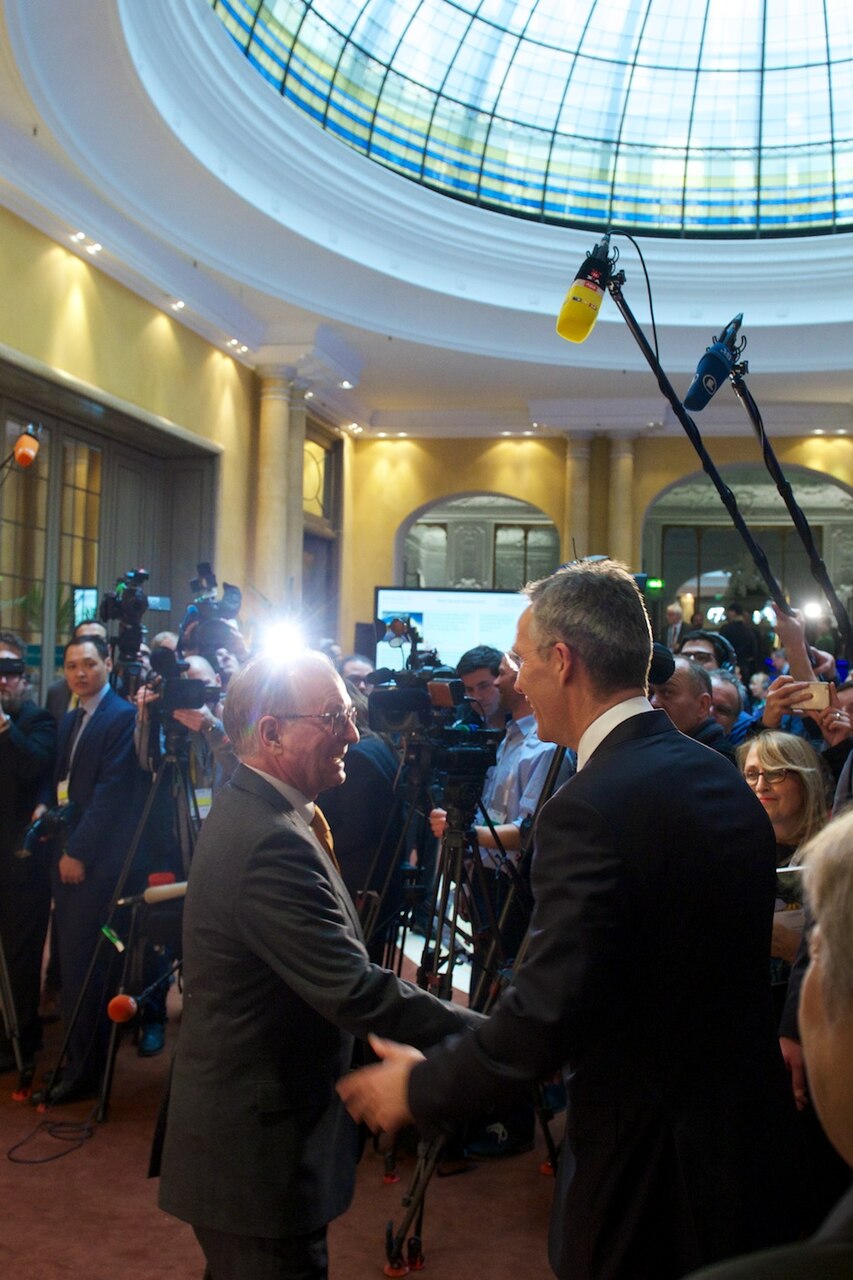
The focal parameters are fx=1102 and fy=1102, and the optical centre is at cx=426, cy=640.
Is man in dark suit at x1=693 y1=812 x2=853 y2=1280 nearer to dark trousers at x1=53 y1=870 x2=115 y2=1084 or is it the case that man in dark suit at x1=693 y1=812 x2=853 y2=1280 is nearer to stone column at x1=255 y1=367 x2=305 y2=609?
dark trousers at x1=53 y1=870 x2=115 y2=1084

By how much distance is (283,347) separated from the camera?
39.3 feet

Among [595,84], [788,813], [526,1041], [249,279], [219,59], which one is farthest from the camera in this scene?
[595,84]

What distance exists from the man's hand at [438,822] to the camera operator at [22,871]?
6.32 feet

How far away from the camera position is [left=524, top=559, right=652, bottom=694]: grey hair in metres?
1.83

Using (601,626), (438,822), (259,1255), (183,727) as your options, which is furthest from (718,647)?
(259,1255)

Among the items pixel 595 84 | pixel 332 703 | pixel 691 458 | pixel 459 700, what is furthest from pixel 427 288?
pixel 332 703

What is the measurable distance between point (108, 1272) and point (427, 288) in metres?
10.3

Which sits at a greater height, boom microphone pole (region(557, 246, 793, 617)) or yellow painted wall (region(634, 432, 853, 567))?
yellow painted wall (region(634, 432, 853, 567))

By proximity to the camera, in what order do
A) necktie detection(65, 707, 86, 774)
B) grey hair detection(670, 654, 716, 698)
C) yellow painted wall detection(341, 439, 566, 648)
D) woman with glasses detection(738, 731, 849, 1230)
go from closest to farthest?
woman with glasses detection(738, 731, 849, 1230), grey hair detection(670, 654, 716, 698), necktie detection(65, 707, 86, 774), yellow painted wall detection(341, 439, 566, 648)

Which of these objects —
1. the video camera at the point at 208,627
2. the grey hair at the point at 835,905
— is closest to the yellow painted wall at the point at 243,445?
the video camera at the point at 208,627

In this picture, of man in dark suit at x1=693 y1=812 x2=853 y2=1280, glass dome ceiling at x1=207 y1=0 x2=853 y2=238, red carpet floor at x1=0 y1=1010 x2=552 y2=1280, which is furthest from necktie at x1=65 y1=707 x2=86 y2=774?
glass dome ceiling at x1=207 y1=0 x2=853 y2=238

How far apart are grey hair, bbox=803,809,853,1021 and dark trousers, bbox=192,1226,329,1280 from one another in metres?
1.45

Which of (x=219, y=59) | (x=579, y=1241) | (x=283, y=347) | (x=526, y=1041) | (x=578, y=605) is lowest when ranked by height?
(x=579, y=1241)

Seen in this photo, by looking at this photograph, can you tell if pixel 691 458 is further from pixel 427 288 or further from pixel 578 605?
pixel 578 605
